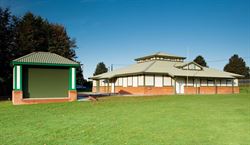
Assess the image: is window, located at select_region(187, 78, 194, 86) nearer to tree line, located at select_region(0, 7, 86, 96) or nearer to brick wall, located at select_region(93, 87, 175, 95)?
brick wall, located at select_region(93, 87, 175, 95)

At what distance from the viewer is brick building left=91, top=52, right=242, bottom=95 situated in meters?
34.5

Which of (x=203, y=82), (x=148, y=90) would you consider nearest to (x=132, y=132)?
(x=148, y=90)

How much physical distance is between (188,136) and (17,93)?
610 inches

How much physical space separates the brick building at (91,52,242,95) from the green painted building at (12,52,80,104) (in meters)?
13.5

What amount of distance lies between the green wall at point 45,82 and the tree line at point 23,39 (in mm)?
8584

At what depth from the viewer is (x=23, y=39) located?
29.9 meters

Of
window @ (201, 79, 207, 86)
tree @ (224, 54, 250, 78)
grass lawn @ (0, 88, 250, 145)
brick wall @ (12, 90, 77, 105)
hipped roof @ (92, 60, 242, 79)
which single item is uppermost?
tree @ (224, 54, 250, 78)

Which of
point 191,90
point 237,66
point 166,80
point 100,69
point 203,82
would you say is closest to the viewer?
point 166,80

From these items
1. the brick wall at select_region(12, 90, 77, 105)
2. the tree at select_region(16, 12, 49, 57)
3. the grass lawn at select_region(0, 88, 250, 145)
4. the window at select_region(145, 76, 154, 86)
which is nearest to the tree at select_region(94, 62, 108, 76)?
the tree at select_region(16, 12, 49, 57)

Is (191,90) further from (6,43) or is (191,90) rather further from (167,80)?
(6,43)

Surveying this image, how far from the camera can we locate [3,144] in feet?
22.8

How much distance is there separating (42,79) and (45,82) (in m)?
0.36

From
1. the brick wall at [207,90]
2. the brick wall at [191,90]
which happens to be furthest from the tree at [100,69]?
the brick wall at [191,90]

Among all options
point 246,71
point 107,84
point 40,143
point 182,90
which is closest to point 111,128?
point 40,143
